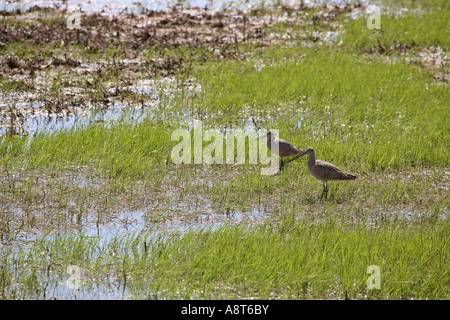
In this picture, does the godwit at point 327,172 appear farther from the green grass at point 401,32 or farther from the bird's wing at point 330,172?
the green grass at point 401,32

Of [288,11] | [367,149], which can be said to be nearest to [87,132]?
[367,149]

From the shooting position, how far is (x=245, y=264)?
596 cm

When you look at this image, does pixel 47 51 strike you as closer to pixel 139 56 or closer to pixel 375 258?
pixel 139 56

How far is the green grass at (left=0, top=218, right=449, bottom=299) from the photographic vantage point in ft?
18.6

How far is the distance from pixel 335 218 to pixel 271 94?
473 cm

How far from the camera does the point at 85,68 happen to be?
12.5 m

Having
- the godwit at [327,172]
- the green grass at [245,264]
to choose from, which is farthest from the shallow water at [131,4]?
the green grass at [245,264]

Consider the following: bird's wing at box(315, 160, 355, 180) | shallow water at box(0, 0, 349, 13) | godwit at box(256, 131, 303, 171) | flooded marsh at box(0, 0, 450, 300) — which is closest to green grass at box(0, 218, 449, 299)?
flooded marsh at box(0, 0, 450, 300)

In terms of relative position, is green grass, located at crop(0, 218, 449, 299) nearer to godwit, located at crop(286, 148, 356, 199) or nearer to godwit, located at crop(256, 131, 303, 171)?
godwit, located at crop(286, 148, 356, 199)

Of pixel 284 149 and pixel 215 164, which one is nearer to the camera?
pixel 284 149

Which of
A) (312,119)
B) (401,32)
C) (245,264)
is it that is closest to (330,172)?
(245,264)

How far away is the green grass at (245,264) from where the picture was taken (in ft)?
18.6

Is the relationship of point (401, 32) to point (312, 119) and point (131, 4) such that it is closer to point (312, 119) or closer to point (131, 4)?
point (312, 119)

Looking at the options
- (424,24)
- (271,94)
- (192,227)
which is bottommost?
(192,227)
